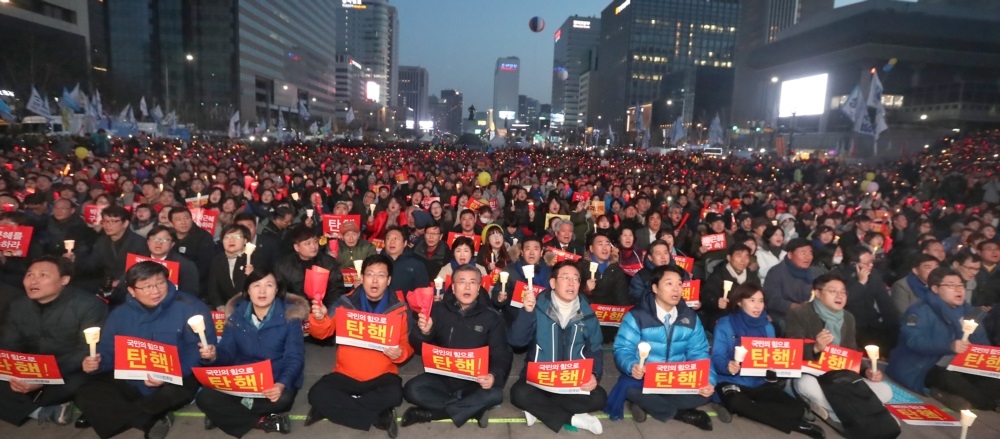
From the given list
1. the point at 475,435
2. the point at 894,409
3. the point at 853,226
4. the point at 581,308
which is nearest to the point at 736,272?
the point at 894,409

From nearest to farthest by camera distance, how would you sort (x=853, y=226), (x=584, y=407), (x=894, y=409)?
(x=584, y=407), (x=894, y=409), (x=853, y=226)

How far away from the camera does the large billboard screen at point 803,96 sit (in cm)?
6302

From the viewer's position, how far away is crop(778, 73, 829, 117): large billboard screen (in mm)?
63019

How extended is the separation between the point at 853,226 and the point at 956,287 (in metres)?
4.35

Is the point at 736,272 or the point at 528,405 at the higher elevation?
the point at 736,272

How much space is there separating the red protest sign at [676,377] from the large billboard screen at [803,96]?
64211 millimetres

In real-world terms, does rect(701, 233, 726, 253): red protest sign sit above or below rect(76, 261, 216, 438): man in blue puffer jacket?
above

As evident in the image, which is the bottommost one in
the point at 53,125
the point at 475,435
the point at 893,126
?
the point at 475,435

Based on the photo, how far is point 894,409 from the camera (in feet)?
16.9

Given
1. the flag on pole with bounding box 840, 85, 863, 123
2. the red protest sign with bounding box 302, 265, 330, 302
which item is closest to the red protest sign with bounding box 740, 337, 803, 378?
the red protest sign with bounding box 302, 265, 330, 302

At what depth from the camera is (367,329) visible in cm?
468

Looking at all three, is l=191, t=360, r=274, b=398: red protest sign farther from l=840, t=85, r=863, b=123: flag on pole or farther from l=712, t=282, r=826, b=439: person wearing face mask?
l=840, t=85, r=863, b=123: flag on pole

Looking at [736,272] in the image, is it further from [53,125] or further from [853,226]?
[53,125]

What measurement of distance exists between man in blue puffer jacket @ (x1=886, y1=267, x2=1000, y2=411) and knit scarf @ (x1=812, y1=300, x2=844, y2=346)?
107 cm
